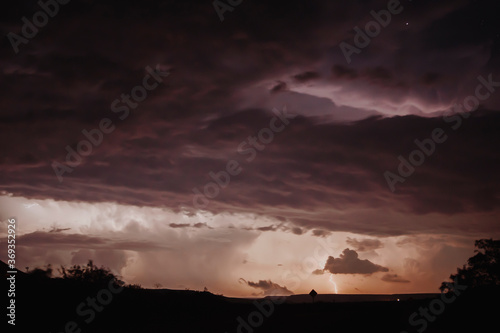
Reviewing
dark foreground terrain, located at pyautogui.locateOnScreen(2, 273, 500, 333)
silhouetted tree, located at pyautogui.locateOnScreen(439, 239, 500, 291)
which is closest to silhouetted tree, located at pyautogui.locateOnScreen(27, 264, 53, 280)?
dark foreground terrain, located at pyautogui.locateOnScreen(2, 273, 500, 333)

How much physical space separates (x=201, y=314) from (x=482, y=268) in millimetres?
28896

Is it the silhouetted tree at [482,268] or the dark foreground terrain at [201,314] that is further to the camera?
the silhouetted tree at [482,268]

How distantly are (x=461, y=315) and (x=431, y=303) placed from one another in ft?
6.51

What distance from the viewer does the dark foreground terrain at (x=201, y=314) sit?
82.0ft

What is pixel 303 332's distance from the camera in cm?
2450

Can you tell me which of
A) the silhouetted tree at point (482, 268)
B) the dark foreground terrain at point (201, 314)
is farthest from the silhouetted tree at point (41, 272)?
the silhouetted tree at point (482, 268)

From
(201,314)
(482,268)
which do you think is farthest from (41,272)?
(482,268)

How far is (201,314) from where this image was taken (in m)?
35.8

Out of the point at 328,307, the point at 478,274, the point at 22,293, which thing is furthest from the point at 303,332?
the point at 478,274

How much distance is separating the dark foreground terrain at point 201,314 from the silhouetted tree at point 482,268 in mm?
16164

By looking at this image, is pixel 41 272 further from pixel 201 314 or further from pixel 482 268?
pixel 482 268

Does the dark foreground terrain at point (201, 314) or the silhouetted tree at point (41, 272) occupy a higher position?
the silhouetted tree at point (41, 272)

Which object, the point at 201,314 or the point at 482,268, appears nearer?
the point at 201,314

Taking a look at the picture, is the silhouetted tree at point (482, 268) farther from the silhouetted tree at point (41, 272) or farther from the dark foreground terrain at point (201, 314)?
the silhouetted tree at point (41, 272)
